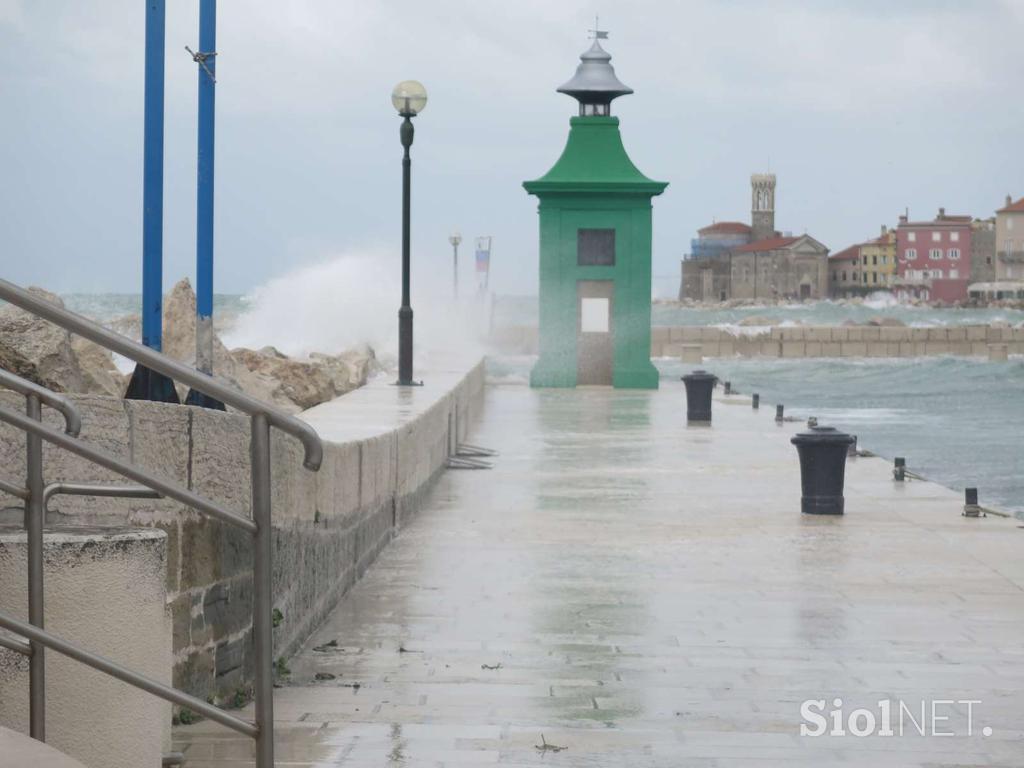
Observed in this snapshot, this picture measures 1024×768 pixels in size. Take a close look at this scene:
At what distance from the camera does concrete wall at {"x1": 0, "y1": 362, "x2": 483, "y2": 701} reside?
5.43m

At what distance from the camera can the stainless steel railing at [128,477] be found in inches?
157

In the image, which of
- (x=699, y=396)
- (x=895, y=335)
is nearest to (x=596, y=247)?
(x=699, y=396)

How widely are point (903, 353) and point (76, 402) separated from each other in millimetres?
82181

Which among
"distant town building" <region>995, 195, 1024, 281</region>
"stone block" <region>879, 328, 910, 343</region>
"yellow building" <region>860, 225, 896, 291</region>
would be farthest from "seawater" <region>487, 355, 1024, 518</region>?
"yellow building" <region>860, 225, 896, 291</region>

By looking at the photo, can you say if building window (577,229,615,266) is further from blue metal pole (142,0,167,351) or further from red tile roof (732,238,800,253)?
red tile roof (732,238,800,253)

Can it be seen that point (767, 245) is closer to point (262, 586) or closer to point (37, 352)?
point (37, 352)

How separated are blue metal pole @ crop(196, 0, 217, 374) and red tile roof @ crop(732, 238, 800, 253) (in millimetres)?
181377

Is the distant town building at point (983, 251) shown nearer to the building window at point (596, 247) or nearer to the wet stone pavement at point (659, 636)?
the building window at point (596, 247)

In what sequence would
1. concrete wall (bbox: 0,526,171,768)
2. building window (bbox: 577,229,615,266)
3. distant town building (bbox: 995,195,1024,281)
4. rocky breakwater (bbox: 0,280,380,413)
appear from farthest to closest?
distant town building (bbox: 995,195,1024,281) < building window (bbox: 577,229,615,266) < rocky breakwater (bbox: 0,280,380,413) < concrete wall (bbox: 0,526,171,768)

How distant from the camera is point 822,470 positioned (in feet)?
42.3

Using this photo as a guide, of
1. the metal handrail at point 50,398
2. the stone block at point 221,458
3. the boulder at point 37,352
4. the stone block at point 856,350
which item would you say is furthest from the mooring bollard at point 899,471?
the stone block at point 856,350

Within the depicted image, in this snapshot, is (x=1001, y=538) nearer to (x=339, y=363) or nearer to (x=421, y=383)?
(x=421, y=383)

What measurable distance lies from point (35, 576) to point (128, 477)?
0.34 meters

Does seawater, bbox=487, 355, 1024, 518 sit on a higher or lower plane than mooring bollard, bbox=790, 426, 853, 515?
lower
